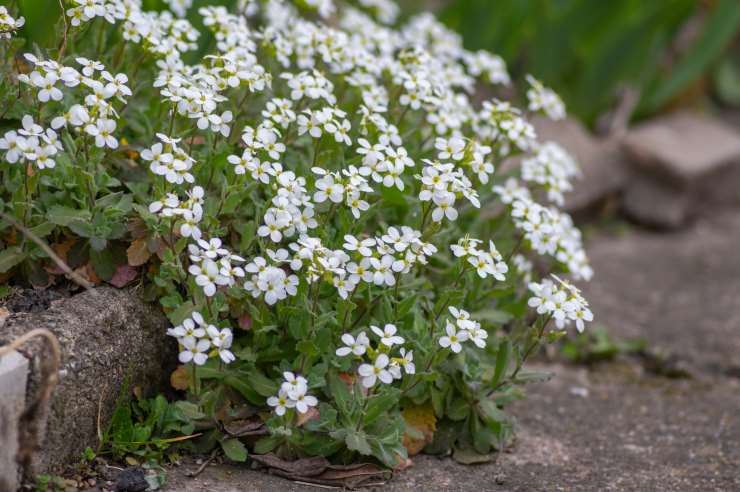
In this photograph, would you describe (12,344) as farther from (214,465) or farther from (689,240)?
(689,240)

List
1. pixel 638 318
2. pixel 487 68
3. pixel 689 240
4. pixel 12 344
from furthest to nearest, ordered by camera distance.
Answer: pixel 689 240 < pixel 638 318 < pixel 487 68 < pixel 12 344

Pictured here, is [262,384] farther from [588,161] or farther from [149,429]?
[588,161]

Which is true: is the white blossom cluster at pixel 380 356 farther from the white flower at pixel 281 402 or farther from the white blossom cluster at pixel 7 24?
the white blossom cluster at pixel 7 24

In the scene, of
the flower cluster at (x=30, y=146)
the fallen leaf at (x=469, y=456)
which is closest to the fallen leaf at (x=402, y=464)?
the fallen leaf at (x=469, y=456)

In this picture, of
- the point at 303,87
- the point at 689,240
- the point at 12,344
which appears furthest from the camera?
the point at 689,240

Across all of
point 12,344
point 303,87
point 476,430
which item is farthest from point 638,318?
point 12,344

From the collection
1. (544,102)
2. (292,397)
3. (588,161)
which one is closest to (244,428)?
(292,397)

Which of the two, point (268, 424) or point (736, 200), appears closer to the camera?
point (268, 424)
